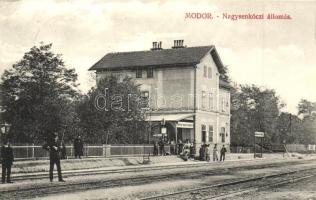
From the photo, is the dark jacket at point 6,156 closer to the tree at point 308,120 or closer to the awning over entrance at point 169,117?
the awning over entrance at point 169,117

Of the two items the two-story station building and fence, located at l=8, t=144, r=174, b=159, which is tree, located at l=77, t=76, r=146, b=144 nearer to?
fence, located at l=8, t=144, r=174, b=159

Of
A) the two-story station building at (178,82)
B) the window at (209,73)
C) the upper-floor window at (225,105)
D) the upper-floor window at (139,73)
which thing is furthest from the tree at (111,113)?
the upper-floor window at (225,105)

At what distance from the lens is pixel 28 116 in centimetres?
3041

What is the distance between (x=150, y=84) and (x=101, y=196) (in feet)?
113

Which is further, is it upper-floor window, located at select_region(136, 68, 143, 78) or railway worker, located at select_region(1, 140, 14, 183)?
upper-floor window, located at select_region(136, 68, 143, 78)

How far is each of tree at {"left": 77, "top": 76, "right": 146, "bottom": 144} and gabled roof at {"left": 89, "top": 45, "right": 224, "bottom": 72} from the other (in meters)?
9.43

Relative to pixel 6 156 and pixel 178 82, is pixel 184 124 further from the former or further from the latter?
pixel 6 156

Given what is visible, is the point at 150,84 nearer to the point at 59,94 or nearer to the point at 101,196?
the point at 59,94

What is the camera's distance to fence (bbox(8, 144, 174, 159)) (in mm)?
24495

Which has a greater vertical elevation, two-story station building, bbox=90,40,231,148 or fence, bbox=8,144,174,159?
two-story station building, bbox=90,40,231,148

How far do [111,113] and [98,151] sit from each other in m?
6.41

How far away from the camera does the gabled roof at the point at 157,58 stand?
1820 inches

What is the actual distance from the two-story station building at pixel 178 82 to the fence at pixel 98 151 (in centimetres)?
826

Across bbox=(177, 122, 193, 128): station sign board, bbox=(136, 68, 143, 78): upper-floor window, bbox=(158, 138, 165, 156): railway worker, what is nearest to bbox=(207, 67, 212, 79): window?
bbox=(177, 122, 193, 128): station sign board
